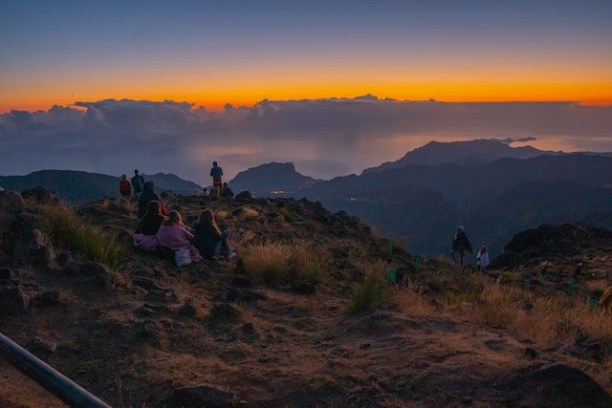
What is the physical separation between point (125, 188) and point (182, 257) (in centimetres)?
1087

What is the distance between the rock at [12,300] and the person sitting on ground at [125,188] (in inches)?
559

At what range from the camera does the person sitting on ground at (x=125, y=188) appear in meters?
19.5

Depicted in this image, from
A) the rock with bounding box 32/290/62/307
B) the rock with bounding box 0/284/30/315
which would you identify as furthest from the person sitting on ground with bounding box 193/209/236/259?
the rock with bounding box 0/284/30/315

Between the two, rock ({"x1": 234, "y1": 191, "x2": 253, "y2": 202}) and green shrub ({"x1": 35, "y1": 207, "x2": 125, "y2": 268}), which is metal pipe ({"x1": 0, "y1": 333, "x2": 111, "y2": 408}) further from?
rock ({"x1": 234, "y1": 191, "x2": 253, "y2": 202})

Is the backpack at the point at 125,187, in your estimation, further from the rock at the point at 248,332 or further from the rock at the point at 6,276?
the rock at the point at 248,332

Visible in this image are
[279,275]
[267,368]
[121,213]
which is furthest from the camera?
[121,213]

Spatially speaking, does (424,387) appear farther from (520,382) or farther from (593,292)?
(593,292)

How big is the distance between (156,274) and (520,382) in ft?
19.3

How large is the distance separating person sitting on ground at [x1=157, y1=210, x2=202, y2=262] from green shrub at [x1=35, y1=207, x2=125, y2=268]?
1186 mm

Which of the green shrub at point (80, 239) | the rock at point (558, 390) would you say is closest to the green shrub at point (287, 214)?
the green shrub at point (80, 239)

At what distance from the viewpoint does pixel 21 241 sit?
7.52 metres

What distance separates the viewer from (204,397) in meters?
4.24

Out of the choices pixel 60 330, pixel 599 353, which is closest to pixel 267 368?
pixel 60 330

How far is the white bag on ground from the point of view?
967 centimetres
